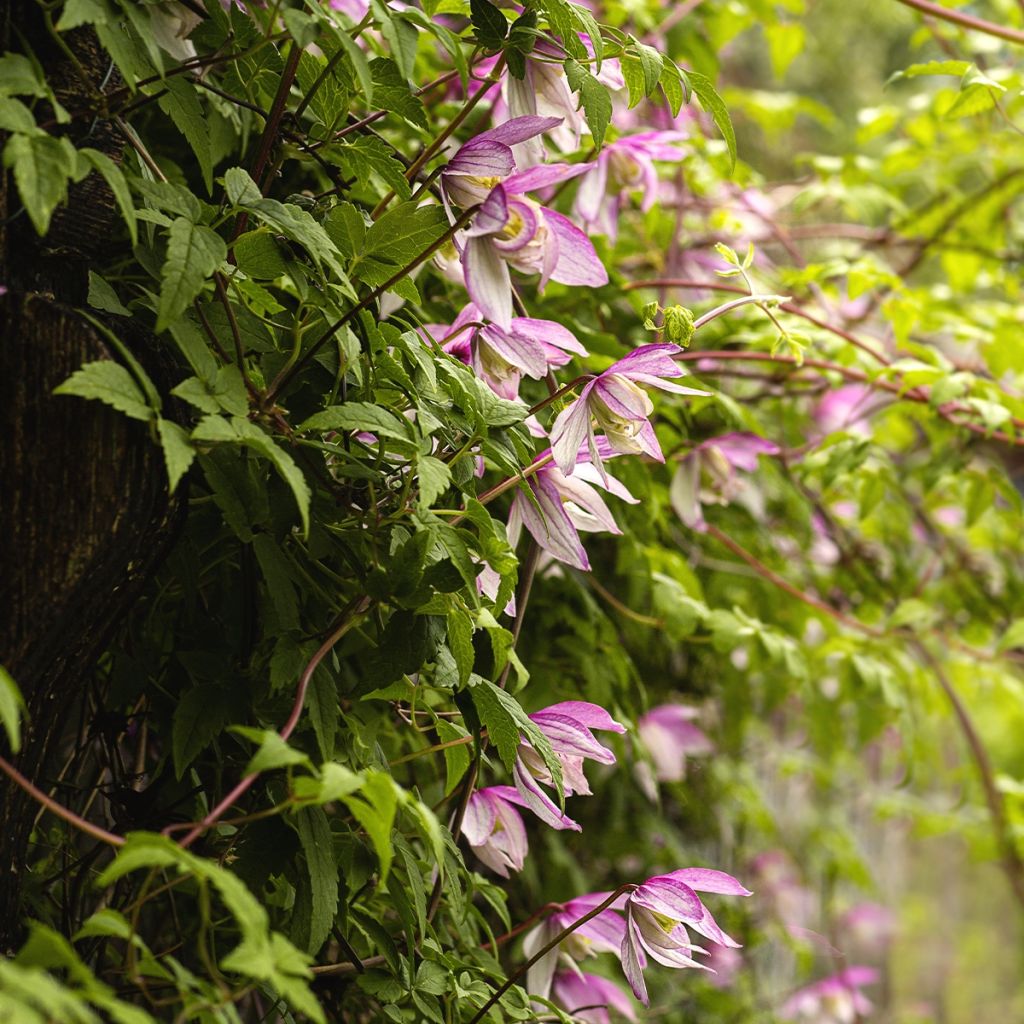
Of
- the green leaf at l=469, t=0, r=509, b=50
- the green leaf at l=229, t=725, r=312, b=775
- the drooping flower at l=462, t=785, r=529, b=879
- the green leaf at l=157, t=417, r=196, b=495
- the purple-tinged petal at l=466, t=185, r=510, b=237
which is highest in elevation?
the green leaf at l=469, t=0, r=509, b=50

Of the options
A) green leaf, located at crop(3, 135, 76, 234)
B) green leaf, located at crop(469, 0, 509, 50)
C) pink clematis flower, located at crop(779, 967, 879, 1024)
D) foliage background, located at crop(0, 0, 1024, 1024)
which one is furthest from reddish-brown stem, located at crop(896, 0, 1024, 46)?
pink clematis flower, located at crop(779, 967, 879, 1024)

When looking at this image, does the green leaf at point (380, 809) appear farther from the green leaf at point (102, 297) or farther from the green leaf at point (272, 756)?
the green leaf at point (102, 297)

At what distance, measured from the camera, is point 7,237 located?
575 millimetres

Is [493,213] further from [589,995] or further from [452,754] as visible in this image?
[589,995]

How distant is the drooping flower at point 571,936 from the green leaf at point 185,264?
494 millimetres

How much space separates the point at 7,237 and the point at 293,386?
0.55ft

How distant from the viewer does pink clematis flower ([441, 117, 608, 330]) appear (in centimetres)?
60

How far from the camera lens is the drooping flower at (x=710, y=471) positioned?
106cm

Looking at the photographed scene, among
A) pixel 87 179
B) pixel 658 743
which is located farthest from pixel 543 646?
pixel 87 179

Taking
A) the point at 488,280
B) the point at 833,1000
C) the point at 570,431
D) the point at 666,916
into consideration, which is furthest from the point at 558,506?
the point at 833,1000

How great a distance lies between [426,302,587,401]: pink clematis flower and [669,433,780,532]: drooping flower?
0.35 meters

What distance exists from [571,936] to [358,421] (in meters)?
0.45

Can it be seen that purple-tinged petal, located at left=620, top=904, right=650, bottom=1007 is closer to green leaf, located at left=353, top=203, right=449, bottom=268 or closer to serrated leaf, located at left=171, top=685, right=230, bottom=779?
serrated leaf, located at left=171, top=685, right=230, bottom=779

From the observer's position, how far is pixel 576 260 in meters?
0.68
